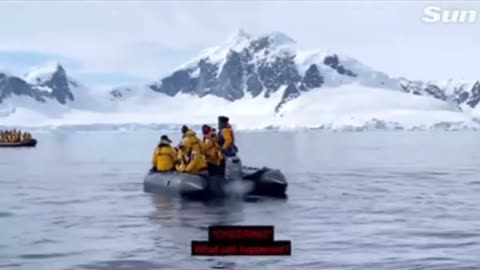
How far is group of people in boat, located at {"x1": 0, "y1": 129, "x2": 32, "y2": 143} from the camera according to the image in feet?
23.9

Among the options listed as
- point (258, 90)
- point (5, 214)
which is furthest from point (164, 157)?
point (5, 214)

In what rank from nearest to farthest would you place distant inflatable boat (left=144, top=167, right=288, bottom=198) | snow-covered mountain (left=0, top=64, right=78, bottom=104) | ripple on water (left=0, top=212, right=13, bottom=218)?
ripple on water (left=0, top=212, right=13, bottom=218)
snow-covered mountain (left=0, top=64, right=78, bottom=104)
distant inflatable boat (left=144, top=167, right=288, bottom=198)

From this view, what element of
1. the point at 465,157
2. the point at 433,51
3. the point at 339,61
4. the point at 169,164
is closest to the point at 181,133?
the point at 169,164

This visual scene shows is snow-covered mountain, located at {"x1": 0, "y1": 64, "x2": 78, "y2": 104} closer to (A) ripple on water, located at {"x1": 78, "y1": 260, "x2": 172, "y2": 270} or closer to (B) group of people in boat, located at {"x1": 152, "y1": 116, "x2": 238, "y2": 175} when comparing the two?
(B) group of people in boat, located at {"x1": 152, "y1": 116, "x2": 238, "y2": 175}

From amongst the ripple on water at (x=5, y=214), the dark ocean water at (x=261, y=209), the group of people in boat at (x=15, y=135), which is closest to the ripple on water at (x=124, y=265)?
the dark ocean water at (x=261, y=209)

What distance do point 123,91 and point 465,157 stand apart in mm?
2922

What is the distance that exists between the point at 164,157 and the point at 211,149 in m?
0.47

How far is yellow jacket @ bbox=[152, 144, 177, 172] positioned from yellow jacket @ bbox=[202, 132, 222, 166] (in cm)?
23

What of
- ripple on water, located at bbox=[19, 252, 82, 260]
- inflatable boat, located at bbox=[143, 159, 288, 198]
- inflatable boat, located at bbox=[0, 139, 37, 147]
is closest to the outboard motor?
inflatable boat, located at bbox=[143, 159, 288, 198]

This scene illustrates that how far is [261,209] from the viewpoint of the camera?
716cm

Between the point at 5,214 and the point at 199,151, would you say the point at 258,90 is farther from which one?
the point at 5,214

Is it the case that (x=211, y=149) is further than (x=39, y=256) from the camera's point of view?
Yes

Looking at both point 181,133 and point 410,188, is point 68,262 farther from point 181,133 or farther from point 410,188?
point 410,188

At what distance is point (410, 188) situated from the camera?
297 inches
